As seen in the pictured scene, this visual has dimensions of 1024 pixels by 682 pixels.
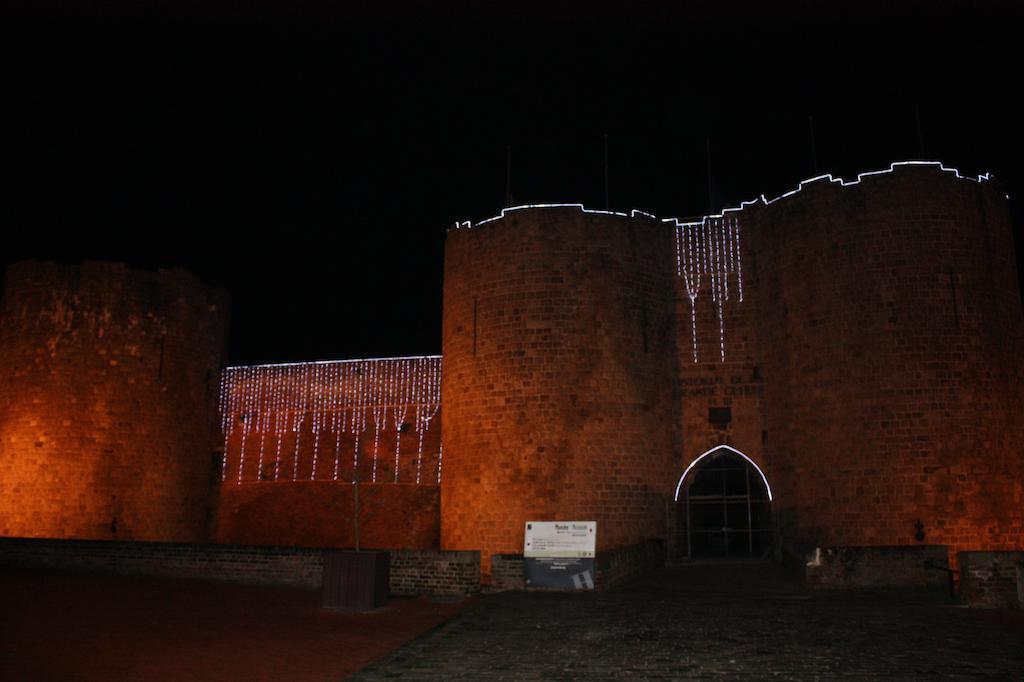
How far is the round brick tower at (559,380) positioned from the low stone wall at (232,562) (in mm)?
3306

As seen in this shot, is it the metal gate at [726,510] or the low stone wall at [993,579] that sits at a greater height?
the metal gate at [726,510]

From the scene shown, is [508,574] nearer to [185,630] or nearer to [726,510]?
[185,630]

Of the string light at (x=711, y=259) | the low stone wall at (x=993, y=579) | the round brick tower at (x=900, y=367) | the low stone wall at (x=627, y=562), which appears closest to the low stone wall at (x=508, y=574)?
the low stone wall at (x=627, y=562)

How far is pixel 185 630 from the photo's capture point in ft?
32.1

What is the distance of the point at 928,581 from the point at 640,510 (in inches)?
212

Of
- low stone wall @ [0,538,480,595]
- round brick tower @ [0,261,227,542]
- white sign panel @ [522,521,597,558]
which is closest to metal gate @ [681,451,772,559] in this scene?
white sign panel @ [522,521,597,558]

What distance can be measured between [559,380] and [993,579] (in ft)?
26.0

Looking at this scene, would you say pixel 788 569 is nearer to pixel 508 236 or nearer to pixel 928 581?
pixel 928 581

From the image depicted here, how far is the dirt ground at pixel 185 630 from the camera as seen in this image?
25.7 ft

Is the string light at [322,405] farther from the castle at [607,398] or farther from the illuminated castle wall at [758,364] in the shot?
the illuminated castle wall at [758,364]

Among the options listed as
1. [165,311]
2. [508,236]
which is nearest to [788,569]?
[508,236]

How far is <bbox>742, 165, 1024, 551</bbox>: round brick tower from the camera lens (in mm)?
14984

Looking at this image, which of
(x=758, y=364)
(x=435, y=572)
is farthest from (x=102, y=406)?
(x=758, y=364)

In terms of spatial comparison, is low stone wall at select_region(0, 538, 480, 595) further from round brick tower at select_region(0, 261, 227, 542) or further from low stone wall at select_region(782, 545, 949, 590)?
low stone wall at select_region(782, 545, 949, 590)
